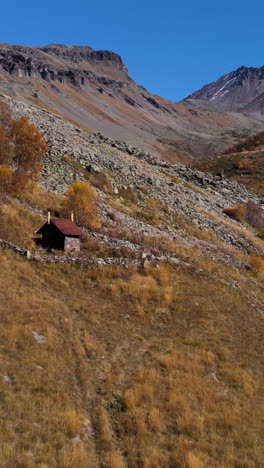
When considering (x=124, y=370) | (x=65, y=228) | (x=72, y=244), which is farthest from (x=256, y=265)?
(x=124, y=370)

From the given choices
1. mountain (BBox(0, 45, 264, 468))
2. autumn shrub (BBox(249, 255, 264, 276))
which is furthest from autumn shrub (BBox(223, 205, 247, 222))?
autumn shrub (BBox(249, 255, 264, 276))

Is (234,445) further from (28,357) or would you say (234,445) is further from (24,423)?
(28,357)

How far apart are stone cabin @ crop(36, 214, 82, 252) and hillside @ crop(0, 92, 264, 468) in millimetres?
949

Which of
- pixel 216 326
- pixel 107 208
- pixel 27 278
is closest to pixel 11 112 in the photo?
pixel 107 208

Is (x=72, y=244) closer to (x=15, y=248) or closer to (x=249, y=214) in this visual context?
(x=15, y=248)

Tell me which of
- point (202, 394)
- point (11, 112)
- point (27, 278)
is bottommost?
point (27, 278)

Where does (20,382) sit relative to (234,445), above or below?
below

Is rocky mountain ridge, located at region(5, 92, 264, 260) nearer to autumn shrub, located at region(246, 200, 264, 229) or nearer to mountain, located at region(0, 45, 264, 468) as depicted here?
mountain, located at region(0, 45, 264, 468)

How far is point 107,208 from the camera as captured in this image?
40.2 m

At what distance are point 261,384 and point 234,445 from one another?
512 cm

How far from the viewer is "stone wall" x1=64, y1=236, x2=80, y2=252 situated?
2741 cm

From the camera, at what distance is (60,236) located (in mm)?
27438

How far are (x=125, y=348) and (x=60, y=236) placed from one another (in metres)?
12.4

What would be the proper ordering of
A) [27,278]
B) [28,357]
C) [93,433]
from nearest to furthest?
[93,433]
[28,357]
[27,278]
